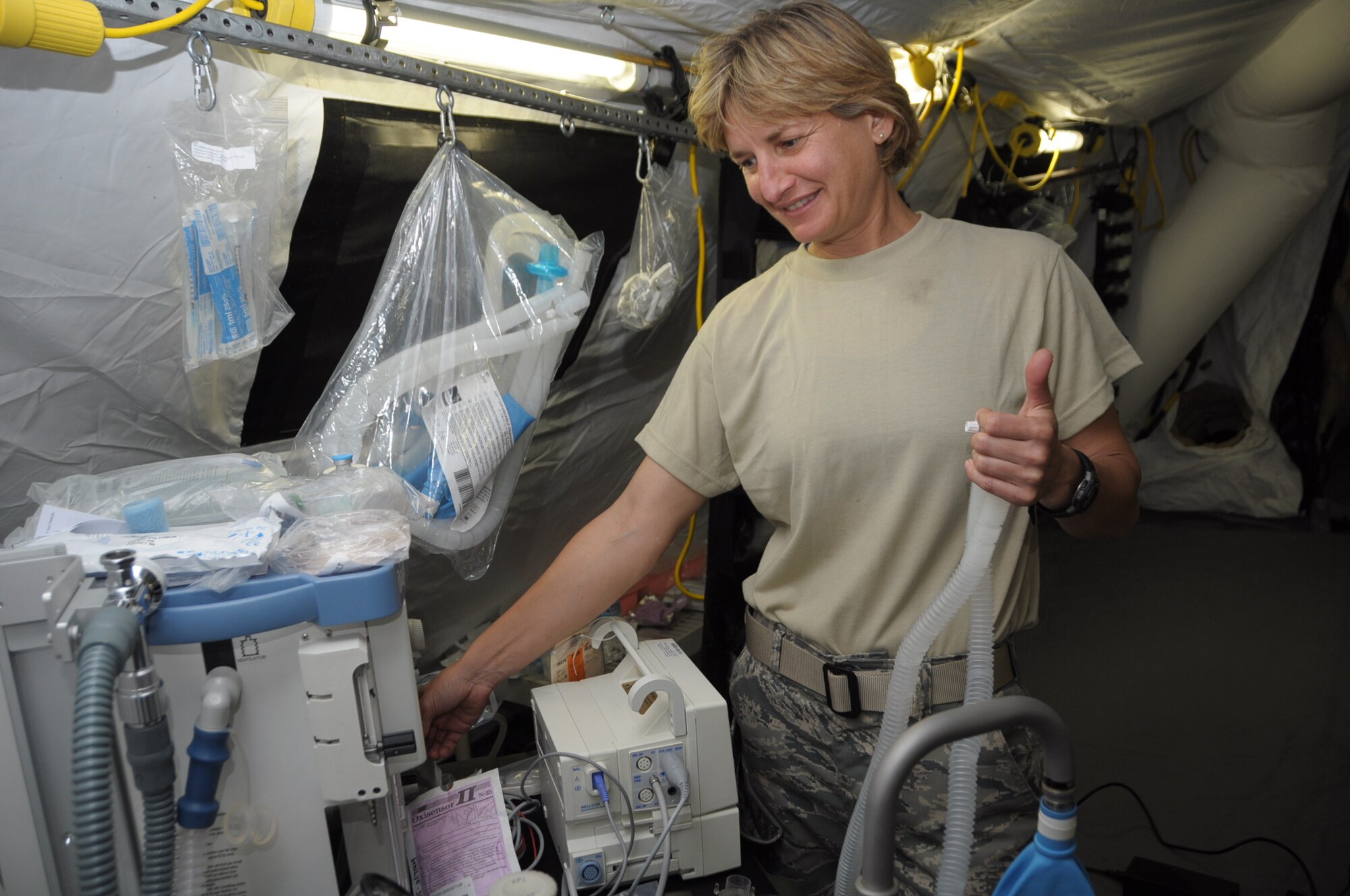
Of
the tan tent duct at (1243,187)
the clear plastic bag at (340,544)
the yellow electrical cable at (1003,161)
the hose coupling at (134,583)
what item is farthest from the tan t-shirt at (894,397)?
the tan tent duct at (1243,187)

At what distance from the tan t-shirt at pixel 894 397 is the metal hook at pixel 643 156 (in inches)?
17.5

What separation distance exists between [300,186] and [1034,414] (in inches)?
38.4

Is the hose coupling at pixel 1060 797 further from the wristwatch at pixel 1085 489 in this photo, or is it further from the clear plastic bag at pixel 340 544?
the clear plastic bag at pixel 340 544

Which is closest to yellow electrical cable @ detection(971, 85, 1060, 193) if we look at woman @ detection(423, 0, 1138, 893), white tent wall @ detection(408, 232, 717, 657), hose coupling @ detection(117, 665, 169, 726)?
white tent wall @ detection(408, 232, 717, 657)

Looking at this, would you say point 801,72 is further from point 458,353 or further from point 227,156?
point 227,156

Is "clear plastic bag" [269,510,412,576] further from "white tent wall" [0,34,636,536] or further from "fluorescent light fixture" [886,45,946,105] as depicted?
"fluorescent light fixture" [886,45,946,105]

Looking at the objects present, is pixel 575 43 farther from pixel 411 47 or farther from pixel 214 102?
pixel 214 102

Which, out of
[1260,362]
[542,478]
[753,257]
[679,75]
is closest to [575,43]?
[679,75]

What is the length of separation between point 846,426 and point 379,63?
30.7 inches

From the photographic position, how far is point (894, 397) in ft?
3.75

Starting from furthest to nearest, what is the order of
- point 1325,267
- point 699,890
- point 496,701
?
point 1325,267, point 496,701, point 699,890

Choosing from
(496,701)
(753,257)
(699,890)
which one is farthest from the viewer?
(753,257)

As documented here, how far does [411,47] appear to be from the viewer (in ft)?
3.87

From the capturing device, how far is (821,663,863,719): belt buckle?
117 cm
